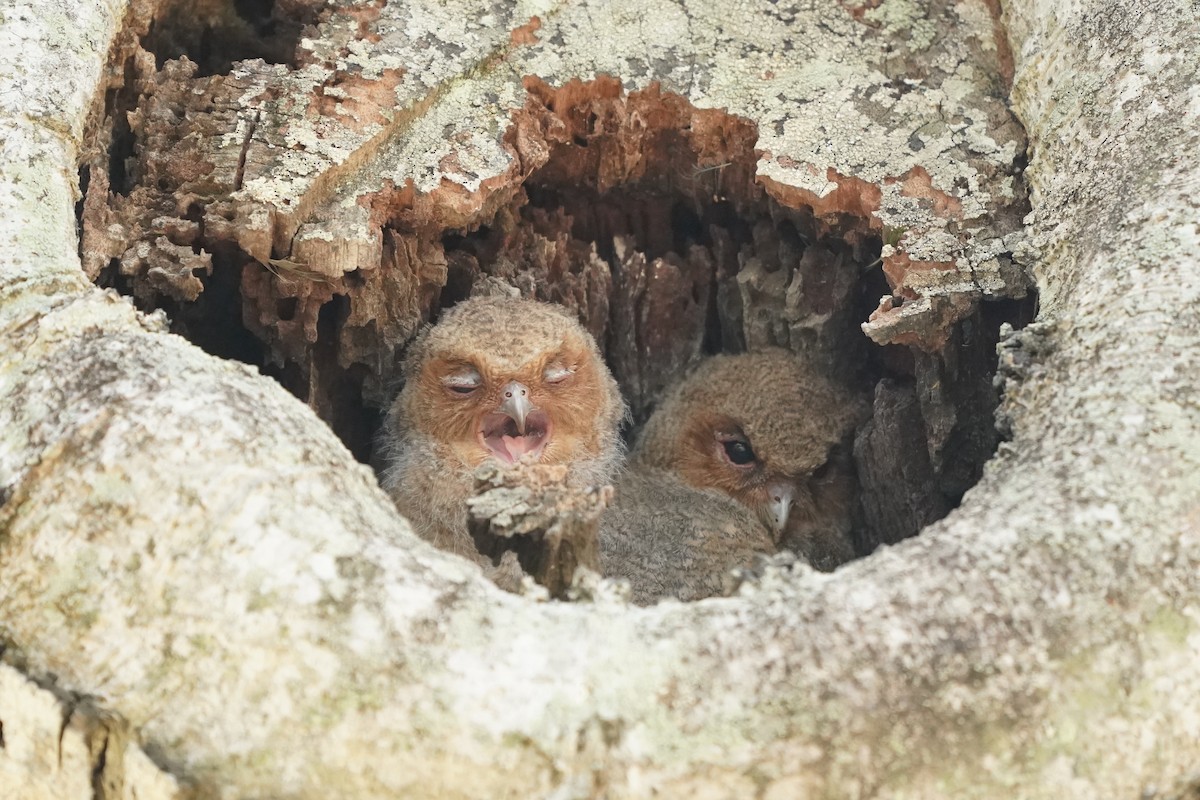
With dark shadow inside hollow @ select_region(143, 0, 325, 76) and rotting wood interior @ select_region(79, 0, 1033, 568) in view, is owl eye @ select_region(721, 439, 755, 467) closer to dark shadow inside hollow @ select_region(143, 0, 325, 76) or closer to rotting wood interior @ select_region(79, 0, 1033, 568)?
rotting wood interior @ select_region(79, 0, 1033, 568)

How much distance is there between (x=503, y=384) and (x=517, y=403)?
0.37 ft

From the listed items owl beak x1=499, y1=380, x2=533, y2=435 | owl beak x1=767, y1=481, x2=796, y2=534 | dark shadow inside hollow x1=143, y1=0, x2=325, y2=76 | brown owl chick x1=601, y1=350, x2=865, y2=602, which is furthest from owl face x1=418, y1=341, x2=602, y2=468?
dark shadow inside hollow x1=143, y1=0, x2=325, y2=76

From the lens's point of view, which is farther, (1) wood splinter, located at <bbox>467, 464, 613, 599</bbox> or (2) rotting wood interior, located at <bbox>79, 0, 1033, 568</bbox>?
(2) rotting wood interior, located at <bbox>79, 0, 1033, 568</bbox>

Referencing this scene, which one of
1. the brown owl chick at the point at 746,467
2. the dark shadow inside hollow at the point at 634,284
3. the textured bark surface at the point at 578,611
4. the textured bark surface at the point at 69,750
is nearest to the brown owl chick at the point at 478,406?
the dark shadow inside hollow at the point at 634,284

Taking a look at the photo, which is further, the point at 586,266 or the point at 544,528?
the point at 586,266

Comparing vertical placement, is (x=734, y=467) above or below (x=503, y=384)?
below

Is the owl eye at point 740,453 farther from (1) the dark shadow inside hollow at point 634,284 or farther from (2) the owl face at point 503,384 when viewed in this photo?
(2) the owl face at point 503,384

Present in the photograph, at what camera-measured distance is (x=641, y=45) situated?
3977mm

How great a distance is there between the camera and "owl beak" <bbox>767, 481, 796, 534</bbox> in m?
4.29

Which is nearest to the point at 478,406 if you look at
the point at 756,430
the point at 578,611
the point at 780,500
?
the point at 756,430

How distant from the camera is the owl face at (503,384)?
398 centimetres

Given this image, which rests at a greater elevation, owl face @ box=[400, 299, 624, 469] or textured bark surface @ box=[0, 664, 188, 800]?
owl face @ box=[400, 299, 624, 469]

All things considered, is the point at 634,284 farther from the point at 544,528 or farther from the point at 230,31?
the point at 544,528

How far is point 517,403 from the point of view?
3.96m
